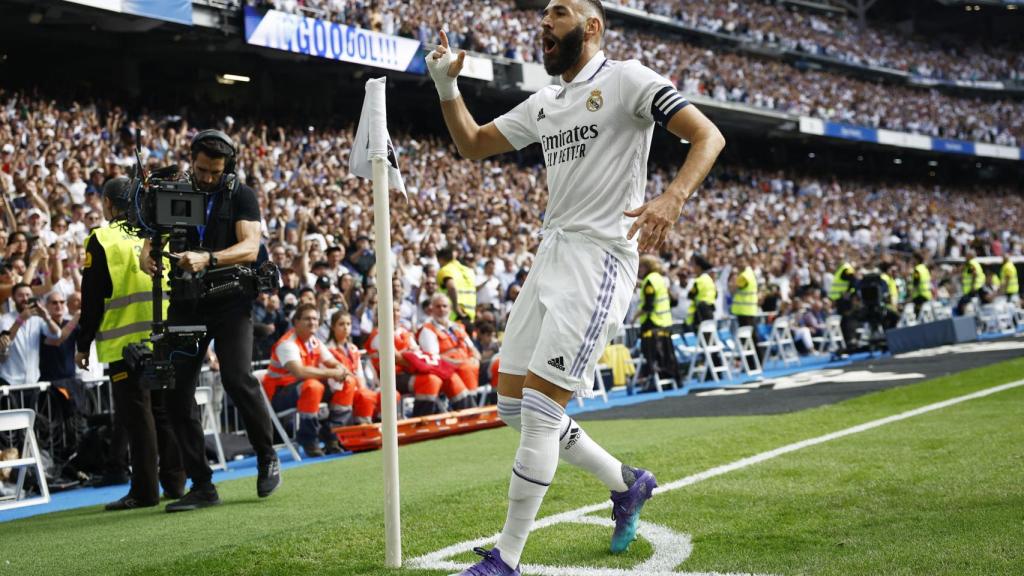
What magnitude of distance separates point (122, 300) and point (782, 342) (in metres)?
15.3

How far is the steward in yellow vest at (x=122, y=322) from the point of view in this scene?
21.7 ft

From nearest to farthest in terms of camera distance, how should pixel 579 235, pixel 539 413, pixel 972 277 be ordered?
1. pixel 539 413
2. pixel 579 235
3. pixel 972 277

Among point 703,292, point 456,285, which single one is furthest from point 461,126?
point 703,292

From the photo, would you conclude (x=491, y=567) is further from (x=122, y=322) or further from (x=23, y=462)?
(x=23, y=462)

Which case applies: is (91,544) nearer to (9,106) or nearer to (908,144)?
(9,106)

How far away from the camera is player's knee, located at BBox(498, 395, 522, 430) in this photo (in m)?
4.15

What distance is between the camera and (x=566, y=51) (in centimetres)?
415

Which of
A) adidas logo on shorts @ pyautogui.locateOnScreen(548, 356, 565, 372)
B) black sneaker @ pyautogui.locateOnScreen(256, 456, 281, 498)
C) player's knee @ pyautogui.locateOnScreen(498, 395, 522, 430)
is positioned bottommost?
black sneaker @ pyautogui.locateOnScreen(256, 456, 281, 498)

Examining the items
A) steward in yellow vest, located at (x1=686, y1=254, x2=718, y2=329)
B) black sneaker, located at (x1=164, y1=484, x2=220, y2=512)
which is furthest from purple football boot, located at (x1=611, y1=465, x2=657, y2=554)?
steward in yellow vest, located at (x1=686, y1=254, x2=718, y2=329)

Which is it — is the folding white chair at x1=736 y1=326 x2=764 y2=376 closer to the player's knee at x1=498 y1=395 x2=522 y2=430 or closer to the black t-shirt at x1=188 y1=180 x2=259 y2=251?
the black t-shirt at x1=188 y1=180 x2=259 y2=251

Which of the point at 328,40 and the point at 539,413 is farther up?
the point at 328,40

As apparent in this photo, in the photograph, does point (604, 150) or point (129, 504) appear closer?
point (604, 150)

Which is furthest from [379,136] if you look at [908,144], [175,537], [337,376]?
[908,144]

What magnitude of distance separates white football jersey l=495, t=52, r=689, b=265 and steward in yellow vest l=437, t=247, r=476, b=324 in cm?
897
